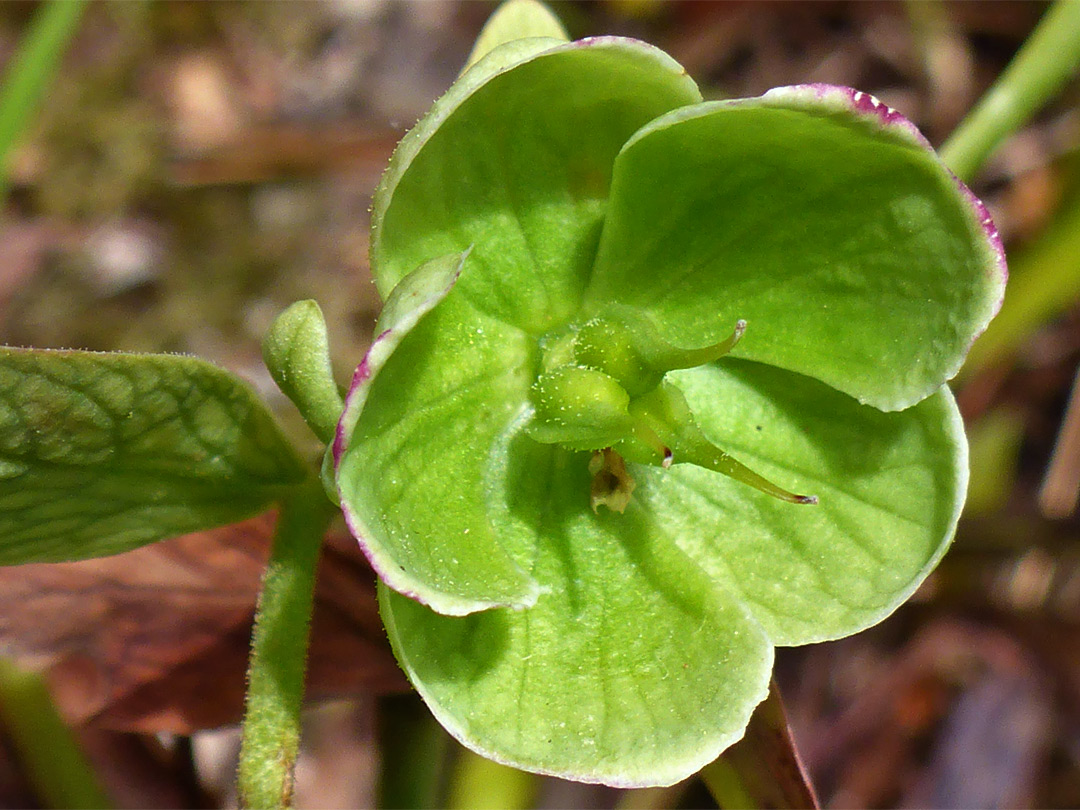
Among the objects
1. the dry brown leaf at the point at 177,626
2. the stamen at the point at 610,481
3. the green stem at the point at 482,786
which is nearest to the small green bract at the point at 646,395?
the stamen at the point at 610,481

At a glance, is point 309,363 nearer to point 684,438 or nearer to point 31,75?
point 684,438

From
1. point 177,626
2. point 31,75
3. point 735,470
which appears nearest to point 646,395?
point 735,470

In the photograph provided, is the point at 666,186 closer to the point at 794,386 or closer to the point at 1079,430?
the point at 794,386

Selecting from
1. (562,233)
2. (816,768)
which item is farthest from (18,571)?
(816,768)

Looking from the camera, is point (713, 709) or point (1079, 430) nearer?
point (713, 709)

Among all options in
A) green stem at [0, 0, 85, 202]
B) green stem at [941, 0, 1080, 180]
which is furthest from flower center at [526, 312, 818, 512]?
green stem at [0, 0, 85, 202]
